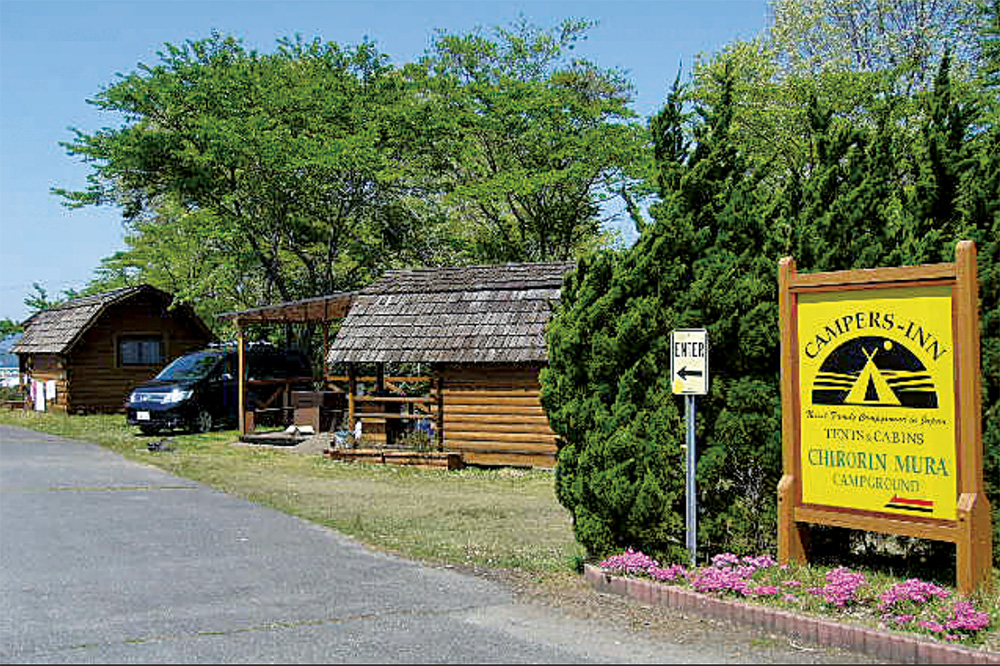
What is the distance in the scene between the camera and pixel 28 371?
42.1m

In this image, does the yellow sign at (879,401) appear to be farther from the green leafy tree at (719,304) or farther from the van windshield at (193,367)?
the van windshield at (193,367)

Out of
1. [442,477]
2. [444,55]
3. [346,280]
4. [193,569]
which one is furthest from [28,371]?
[193,569]

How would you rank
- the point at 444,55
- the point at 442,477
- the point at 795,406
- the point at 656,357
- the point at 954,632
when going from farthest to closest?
1. the point at 444,55
2. the point at 442,477
3. the point at 656,357
4. the point at 795,406
5. the point at 954,632

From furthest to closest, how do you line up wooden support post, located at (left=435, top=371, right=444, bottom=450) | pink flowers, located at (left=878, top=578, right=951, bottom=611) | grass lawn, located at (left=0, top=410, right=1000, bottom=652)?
wooden support post, located at (left=435, top=371, right=444, bottom=450) < grass lawn, located at (left=0, top=410, right=1000, bottom=652) < pink flowers, located at (left=878, top=578, right=951, bottom=611)

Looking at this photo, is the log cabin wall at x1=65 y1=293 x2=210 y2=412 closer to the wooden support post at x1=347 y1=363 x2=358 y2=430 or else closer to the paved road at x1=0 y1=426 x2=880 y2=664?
the wooden support post at x1=347 y1=363 x2=358 y2=430

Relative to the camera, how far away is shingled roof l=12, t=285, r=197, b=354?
115ft

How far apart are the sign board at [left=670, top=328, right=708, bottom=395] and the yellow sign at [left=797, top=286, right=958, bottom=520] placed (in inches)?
30.2

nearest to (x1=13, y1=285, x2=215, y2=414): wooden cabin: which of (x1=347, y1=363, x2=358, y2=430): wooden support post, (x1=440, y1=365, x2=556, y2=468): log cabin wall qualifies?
(x1=347, y1=363, x2=358, y2=430): wooden support post

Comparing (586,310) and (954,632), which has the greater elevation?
(586,310)

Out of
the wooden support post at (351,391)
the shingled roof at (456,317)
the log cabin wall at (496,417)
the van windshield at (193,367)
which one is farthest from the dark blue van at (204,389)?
the log cabin wall at (496,417)

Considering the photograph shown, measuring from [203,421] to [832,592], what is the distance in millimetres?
21761

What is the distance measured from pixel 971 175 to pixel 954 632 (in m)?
4.44

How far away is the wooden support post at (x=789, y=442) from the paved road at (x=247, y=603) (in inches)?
78.0

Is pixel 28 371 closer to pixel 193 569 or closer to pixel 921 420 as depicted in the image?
pixel 193 569
